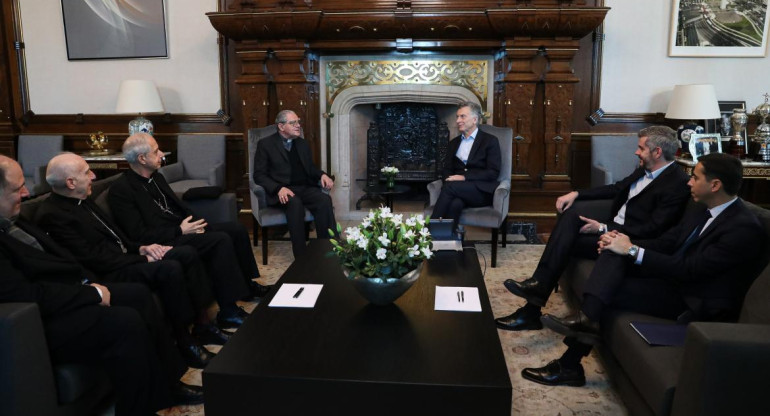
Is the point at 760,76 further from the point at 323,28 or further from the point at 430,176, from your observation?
the point at 323,28

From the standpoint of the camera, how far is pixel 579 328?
2617 mm

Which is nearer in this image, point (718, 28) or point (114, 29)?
point (718, 28)

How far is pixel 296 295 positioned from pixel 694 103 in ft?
13.3

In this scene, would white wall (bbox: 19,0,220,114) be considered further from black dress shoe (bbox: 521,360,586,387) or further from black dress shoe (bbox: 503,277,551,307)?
black dress shoe (bbox: 521,360,586,387)

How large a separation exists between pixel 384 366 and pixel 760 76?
17.1 feet

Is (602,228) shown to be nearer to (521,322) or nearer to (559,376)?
(521,322)

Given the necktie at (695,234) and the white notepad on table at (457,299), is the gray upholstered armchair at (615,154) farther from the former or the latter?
the white notepad on table at (457,299)

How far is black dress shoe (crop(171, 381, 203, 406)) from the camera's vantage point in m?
2.54

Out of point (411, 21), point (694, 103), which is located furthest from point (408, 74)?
point (694, 103)

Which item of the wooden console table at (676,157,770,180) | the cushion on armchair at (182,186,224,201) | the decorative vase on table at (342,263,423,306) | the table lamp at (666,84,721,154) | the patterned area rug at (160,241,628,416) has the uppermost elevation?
the table lamp at (666,84,721,154)

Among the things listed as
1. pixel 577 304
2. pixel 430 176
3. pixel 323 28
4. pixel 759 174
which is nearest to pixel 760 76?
pixel 759 174

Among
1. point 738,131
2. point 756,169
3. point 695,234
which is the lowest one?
point 695,234

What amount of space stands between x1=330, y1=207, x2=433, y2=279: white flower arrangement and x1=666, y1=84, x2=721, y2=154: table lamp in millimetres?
3612

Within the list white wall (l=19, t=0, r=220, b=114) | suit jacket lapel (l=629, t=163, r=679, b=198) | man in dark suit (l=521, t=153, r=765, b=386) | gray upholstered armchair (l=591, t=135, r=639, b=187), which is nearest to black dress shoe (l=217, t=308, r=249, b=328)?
man in dark suit (l=521, t=153, r=765, b=386)
